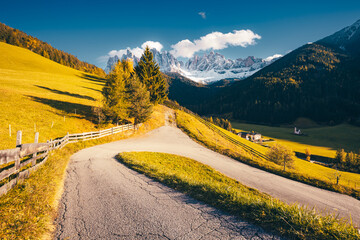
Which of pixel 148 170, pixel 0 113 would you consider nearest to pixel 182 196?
pixel 148 170

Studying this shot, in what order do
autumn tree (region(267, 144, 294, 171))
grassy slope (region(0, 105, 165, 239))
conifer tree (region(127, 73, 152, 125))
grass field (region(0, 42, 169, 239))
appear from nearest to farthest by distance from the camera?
grassy slope (region(0, 105, 165, 239))
grass field (region(0, 42, 169, 239))
conifer tree (region(127, 73, 152, 125))
autumn tree (region(267, 144, 294, 171))

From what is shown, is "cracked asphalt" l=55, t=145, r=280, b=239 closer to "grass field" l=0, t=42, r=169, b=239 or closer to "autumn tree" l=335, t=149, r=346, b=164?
"grass field" l=0, t=42, r=169, b=239

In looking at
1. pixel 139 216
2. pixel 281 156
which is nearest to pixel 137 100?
pixel 139 216

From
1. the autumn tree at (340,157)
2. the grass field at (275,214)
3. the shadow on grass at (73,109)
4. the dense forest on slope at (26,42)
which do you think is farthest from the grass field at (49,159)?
the dense forest on slope at (26,42)

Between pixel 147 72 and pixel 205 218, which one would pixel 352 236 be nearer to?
pixel 205 218

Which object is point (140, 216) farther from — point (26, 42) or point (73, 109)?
point (26, 42)

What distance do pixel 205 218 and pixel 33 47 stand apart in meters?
169

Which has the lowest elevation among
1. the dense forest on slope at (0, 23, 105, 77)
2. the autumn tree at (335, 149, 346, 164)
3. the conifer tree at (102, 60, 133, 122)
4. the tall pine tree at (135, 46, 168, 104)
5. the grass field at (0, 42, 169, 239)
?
the autumn tree at (335, 149, 346, 164)

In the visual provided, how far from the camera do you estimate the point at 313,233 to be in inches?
135

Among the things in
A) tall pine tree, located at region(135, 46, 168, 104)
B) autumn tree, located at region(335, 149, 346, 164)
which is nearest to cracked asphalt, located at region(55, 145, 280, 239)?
tall pine tree, located at region(135, 46, 168, 104)

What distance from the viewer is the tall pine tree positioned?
3750 cm

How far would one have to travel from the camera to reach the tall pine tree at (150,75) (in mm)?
37500

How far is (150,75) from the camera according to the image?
3859 centimetres

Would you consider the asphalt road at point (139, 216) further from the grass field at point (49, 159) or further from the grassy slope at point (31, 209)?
the grass field at point (49, 159)
